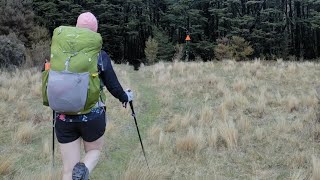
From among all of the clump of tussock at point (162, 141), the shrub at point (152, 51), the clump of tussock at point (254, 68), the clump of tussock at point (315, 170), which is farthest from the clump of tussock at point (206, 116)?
the shrub at point (152, 51)

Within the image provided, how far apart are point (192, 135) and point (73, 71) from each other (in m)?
3.56

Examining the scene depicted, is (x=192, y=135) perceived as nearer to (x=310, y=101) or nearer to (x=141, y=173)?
(x=141, y=173)

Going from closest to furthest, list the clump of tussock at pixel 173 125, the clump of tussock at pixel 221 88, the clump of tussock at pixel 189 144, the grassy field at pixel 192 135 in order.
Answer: the grassy field at pixel 192 135
the clump of tussock at pixel 189 144
the clump of tussock at pixel 173 125
the clump of tussock at pixel 221 88

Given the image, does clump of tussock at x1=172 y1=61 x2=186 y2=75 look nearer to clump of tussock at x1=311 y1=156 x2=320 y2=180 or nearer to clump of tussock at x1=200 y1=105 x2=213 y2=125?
clump of tussock at x1=200 y1=105 x2=213 y2=125

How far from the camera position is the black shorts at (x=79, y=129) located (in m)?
3.41

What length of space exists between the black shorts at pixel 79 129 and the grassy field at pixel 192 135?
1.00 meters

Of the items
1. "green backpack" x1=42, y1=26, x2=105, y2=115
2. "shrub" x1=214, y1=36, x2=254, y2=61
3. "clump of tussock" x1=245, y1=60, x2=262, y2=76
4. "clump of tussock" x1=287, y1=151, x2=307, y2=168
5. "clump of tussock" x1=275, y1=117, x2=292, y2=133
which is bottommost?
"shrub" x1=214, y1=36, x2=254, y2=61

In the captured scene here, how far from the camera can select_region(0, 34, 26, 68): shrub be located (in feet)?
56.0

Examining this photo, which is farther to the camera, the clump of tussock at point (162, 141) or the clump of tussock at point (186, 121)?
the clump of tussock at point (186, 121)

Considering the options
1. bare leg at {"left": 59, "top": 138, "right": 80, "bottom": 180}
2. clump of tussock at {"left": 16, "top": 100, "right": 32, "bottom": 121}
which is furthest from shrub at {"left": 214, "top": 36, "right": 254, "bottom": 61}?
bare leg at {"left": 59, "top": 138, "right": 80, "bottom": 180}

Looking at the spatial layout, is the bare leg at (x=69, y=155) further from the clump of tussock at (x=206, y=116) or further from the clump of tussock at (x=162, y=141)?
the clump of tussock at (x=206, y=116)

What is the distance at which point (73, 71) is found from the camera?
3188 mm

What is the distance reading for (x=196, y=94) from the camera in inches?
467

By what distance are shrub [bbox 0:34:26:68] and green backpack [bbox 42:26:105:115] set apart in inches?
585
